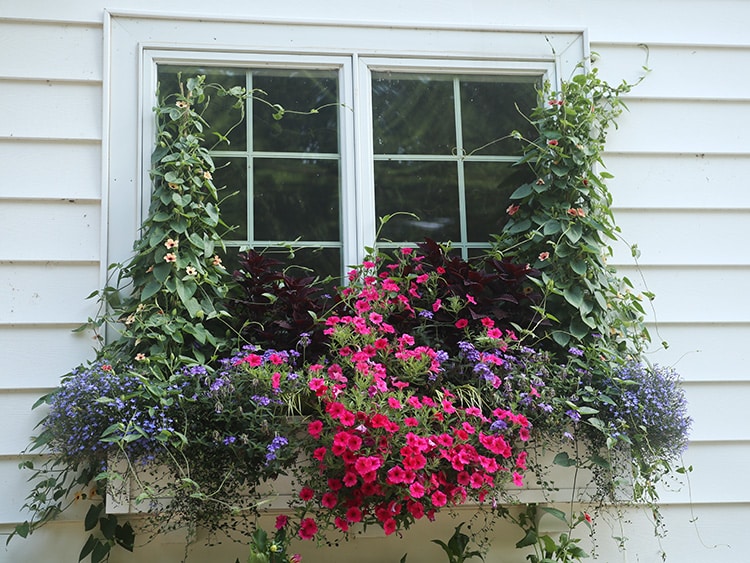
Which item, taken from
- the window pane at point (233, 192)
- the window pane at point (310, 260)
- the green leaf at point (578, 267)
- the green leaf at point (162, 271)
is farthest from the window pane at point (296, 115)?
the green leaf at point (578, 267)

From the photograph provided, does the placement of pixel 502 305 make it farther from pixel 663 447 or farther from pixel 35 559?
pixel 35 559

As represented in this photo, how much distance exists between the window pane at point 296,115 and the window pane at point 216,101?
0.06 m

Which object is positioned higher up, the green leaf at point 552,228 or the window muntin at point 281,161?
the window muntin at point 281,161

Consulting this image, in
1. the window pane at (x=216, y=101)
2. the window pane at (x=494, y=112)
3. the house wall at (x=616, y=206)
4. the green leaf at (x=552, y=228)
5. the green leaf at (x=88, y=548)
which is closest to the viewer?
the green leaf at (x=88, y=548)

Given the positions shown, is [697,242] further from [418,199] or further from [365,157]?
[365,157]

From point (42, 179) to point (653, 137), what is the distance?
1897 millimetres

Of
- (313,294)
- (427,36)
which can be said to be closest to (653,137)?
(427,36)

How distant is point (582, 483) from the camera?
8.35ft

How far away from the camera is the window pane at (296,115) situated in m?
2.85

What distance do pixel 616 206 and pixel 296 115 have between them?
1.05m

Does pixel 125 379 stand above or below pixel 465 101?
below

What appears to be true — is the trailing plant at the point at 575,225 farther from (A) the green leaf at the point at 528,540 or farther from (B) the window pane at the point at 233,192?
(B) the window pane at the point at 233,192

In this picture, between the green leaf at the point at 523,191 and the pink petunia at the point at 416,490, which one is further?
the green leaf at the point at 523,191

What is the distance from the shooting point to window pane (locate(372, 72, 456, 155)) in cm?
291
